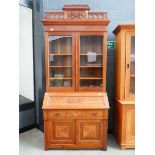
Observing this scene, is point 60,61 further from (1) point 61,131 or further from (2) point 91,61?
(1) point 61,131

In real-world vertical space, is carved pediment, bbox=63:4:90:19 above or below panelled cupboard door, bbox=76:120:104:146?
above

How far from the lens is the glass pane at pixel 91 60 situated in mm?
3600

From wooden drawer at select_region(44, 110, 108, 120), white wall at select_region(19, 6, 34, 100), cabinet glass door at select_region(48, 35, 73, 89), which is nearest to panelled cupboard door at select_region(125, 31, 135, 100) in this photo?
wooden drawer at select_region(44, 110, 108, 120)

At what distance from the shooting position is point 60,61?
367cm

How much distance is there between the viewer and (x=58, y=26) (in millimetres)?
3430

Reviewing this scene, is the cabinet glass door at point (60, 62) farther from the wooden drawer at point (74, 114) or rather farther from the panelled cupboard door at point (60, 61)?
the wooden drawer at point (74, 114)

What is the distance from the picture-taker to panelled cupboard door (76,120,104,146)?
3263 millimetres

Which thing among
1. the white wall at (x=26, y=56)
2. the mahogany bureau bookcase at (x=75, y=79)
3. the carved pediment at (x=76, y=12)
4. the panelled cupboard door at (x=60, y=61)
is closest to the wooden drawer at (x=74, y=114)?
the mahogany bureau bookcase at (x=75, y=79)

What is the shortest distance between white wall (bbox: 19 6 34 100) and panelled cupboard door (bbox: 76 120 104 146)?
4.88ft

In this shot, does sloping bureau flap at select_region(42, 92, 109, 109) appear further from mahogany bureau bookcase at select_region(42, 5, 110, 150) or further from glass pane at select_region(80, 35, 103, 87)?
glass pane at select_region(80, 35, 103, 87)

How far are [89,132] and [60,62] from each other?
1.34 metres

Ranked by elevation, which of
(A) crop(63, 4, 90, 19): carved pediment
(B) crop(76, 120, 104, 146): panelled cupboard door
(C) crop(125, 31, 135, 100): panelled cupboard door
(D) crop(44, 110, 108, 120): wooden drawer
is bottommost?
(B) crop(76, 120, 104, 146): panelled cupboard door

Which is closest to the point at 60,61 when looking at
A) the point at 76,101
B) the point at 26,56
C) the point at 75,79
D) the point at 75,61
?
the point at 75,61
